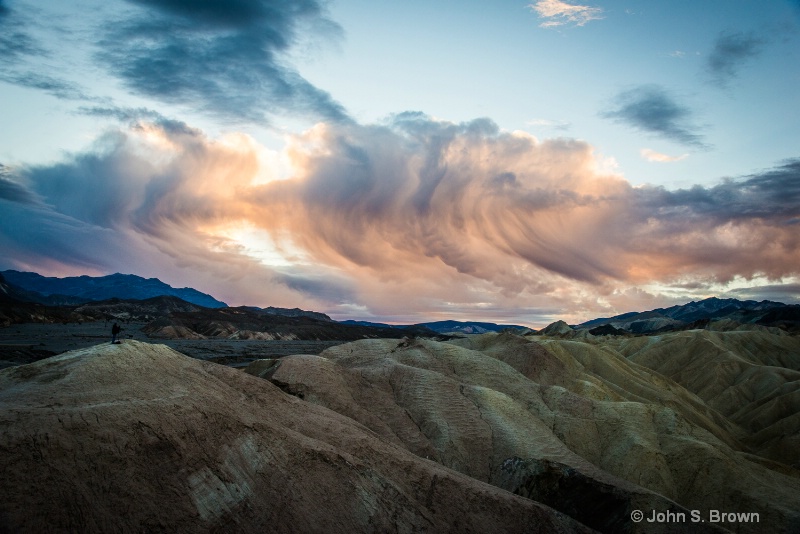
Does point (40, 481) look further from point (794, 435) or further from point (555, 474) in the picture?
point (794, 435)

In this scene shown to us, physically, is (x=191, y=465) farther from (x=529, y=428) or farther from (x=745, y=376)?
(x=745, y=376)

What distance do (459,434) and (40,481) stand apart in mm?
17227

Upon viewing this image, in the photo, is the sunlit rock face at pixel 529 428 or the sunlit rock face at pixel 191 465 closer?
the sunlit rock face at pixel 191 465

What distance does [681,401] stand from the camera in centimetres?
4975

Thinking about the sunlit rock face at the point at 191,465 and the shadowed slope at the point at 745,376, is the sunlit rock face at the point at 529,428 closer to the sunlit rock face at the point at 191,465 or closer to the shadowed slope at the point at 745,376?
the sunlit rock face at the point at 191,465

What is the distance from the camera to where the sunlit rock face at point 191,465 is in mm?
9586

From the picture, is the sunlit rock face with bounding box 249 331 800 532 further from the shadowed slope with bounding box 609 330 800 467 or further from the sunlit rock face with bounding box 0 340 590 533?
the shadowed slope with bounding box 609 330 800 467

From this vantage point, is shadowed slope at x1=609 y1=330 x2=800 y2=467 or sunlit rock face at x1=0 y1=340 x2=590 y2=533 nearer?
sunlit rock face at x1=0 y1=340 x2=590 y2=533

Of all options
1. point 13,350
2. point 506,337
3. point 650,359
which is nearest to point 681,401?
point 506,337

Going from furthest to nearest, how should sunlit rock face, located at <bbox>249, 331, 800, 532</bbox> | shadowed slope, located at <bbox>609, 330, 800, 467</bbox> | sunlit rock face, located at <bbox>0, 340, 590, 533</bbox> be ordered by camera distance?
shadowed slope, located at <bbox>609, 330, 800, 467</bbox>
sunlit rock face, located at <bbox>249, 331, 800, 532</bbox>
sunlit rock face, located at <bbox>0, 340, 590, 533</bbox>

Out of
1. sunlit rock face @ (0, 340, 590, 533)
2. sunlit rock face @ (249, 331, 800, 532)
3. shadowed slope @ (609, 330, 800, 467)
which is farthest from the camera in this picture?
shadowed slope @ (609, 330, 800, 467)

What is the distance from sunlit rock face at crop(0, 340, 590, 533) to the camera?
9586mm

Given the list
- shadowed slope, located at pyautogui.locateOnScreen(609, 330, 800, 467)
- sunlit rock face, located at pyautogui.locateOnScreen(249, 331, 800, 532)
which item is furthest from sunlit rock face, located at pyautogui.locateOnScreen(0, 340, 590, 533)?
shadowed slope, located at pyautogui.locateOnScreen(609, 330, 800, 467)

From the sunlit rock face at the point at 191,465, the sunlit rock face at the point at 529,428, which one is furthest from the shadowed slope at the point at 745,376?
the sunlit rock face at the point at 191,465
